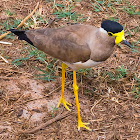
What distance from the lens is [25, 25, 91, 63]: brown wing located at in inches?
139

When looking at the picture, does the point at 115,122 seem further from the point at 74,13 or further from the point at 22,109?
the point at 74,13

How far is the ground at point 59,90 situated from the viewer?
3723 millimetres

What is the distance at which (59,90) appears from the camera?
4.30 m

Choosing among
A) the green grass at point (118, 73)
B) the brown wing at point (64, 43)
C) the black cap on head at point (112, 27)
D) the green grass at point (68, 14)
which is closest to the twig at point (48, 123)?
the brown wing at point (64, 43)

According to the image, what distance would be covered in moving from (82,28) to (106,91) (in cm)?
112

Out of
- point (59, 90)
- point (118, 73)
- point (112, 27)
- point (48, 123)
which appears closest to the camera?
point (112, 27)

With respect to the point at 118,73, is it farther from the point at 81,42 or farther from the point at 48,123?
the point at 48,123

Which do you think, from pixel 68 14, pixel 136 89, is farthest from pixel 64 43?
pixel 68 14

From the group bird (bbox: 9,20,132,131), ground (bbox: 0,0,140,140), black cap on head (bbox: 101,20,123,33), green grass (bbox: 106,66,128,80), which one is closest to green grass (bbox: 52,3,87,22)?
ground (bbox: 0,0,140,140)

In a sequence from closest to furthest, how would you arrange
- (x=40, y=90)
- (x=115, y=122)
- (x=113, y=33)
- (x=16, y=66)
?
1. (x=113, y=33)
2. (x=115, y=122)
3. (x=40, y=90)
4. (x=16, y=66)

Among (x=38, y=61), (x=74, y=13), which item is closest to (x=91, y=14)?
(x=74, y=13)

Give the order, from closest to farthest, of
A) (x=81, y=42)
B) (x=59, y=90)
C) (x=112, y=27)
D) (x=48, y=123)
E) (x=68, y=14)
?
1. (x=112, y=27)
2. (x=81, y=42)
3. (x=48, y=123)
4. (x=59, y=90)
5. (x=68, y=14)

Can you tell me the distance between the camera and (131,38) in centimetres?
529

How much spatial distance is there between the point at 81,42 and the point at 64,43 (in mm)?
232
